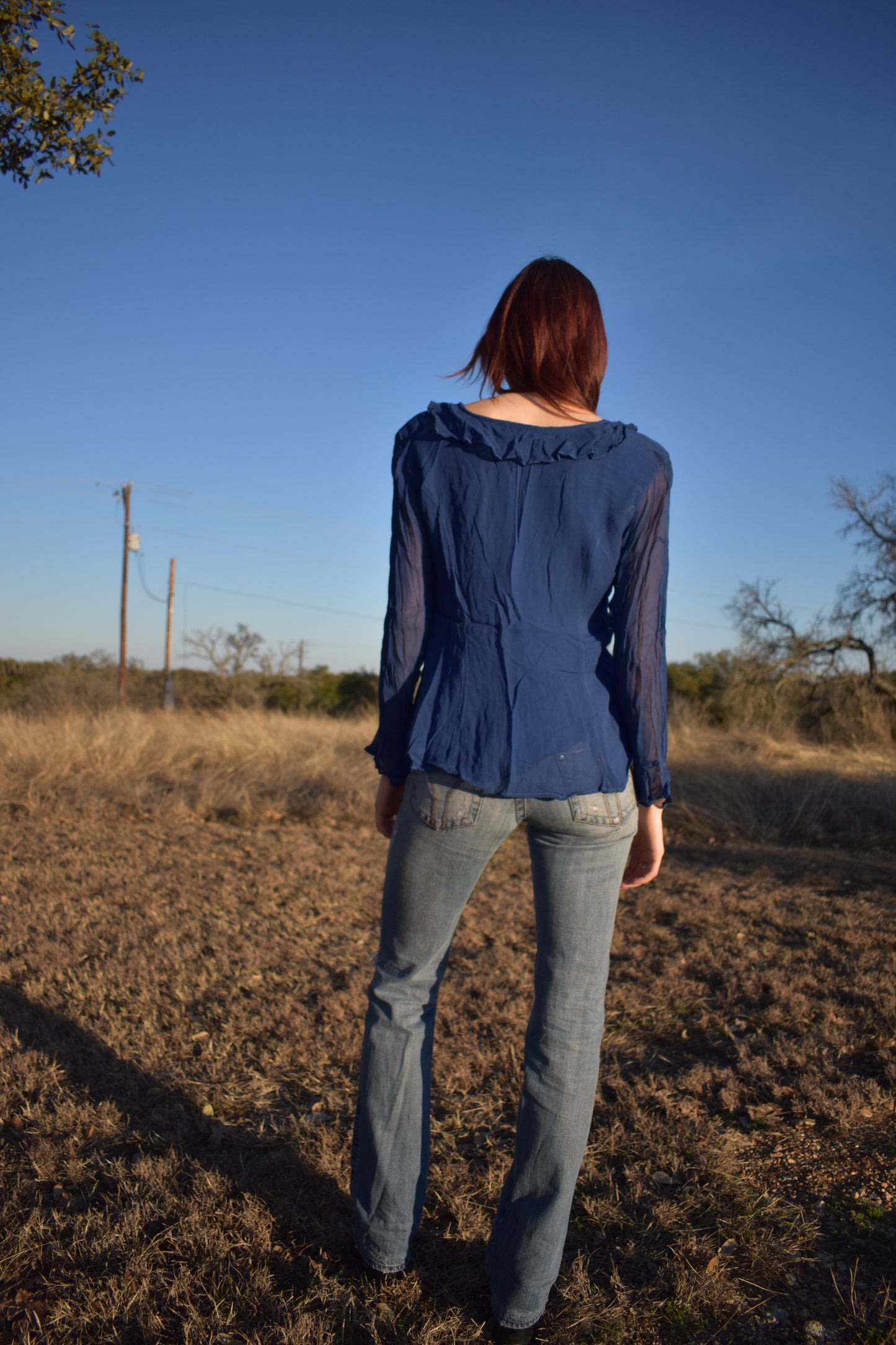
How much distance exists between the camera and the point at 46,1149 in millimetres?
2033

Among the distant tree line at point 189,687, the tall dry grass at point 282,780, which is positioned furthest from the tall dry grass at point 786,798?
the distant tree line at point 189,687

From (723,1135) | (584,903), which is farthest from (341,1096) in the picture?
(584,903)

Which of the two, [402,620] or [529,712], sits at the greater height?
[402,620]

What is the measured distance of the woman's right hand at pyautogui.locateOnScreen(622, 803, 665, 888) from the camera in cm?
142

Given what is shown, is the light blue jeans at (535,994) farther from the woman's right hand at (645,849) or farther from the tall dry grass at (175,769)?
the tall dry grass at (175,769)

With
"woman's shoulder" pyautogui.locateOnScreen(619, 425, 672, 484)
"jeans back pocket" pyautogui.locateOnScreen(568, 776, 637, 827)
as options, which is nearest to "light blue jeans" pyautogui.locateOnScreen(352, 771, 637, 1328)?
"jeans back pocket" pyautogui.locateOnScreen(568, 776, 637, 827)

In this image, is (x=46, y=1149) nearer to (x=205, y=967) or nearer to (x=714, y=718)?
(x=205, y=967)

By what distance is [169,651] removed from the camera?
2509 centimetres

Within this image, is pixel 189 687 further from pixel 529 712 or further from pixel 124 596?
pixel 529 712

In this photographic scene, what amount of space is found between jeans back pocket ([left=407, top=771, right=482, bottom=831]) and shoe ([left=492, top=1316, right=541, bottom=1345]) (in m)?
0.90

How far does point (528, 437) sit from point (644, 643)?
389 millimetres

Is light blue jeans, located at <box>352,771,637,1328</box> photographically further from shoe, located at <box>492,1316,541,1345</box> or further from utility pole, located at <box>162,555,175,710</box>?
utility pole, located at <box>162,555,175,710</box>

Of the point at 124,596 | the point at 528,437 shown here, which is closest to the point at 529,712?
the point at 528,437

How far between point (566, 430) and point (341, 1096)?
6.70ft
